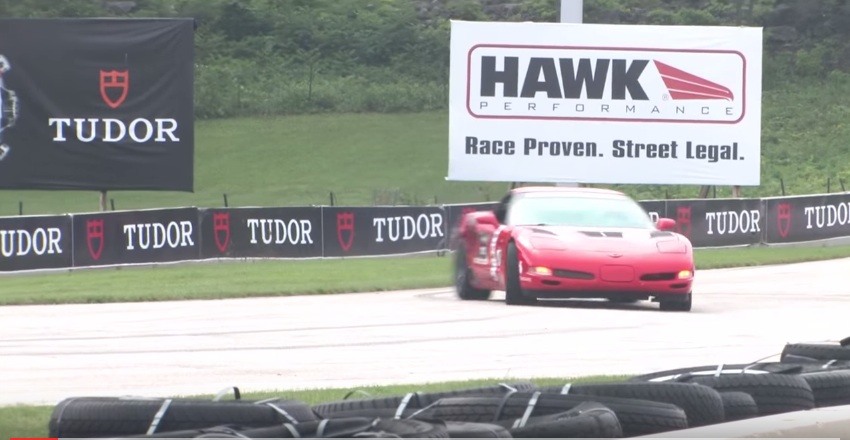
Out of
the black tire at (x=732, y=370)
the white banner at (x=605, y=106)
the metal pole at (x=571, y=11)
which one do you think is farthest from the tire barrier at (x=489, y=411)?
the white banner at (x=605, y=106)

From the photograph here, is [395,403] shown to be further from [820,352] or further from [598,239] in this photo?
[598,239]

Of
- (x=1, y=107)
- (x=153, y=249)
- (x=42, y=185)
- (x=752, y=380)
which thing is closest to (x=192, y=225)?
(x=153, y=249)

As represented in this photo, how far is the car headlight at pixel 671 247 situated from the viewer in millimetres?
15271

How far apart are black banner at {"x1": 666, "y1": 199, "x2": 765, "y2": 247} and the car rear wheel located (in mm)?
15239

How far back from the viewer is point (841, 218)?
33750mm

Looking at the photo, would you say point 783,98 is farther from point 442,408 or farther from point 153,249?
point 442,408

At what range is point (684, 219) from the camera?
103 ft

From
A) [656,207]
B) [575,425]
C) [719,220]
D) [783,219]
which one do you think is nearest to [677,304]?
[575,425]

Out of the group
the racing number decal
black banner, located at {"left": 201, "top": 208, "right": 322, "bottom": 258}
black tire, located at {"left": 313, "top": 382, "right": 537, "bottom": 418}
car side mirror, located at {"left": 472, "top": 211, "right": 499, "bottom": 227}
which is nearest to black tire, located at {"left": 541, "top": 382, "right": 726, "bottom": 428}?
black tire, located at {"left": 313, "top": 382, "right": 537, "bottom": 418}

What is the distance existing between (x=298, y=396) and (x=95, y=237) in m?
17.4

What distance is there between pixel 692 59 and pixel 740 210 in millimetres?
3494

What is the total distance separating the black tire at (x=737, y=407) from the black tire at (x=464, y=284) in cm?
1061

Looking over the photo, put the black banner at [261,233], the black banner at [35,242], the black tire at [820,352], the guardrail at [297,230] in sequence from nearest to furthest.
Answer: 1. the black tire at [820,352]
2. the black banner at [35,242]
3. the guardrail at [297,230]
4. the black banner at [261,233]

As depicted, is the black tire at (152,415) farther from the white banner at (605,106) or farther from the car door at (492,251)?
the white banner at (605,106)
